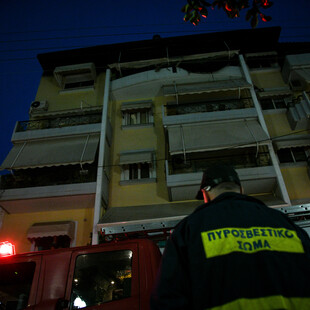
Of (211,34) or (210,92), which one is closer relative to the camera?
(210,92)

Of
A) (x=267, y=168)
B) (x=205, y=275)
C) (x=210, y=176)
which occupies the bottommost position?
(x=205, y=275)

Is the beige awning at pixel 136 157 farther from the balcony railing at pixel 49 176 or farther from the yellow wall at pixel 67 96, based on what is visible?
the yellow wall at pixel 67 96

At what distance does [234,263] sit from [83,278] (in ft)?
6.92

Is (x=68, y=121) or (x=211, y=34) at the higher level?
(x=211, y=34)

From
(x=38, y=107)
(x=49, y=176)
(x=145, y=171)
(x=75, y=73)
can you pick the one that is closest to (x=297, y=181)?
(x=145, y=171)

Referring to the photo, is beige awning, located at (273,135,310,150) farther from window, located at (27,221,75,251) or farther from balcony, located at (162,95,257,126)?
window, located at (27,221,75,251)

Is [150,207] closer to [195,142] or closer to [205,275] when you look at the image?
[195,142]

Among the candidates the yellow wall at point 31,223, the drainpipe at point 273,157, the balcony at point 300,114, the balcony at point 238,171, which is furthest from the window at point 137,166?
the balcony at point 300,114

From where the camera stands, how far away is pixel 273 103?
1123 centimetres

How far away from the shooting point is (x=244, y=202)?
152 cm

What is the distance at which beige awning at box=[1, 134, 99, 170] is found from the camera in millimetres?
8945

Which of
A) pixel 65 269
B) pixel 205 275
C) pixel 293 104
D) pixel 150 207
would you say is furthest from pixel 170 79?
pixel 205 275

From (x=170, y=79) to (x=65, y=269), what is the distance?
10386 mm

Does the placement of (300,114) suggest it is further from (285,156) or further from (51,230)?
(51,230)
